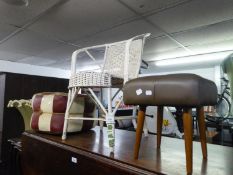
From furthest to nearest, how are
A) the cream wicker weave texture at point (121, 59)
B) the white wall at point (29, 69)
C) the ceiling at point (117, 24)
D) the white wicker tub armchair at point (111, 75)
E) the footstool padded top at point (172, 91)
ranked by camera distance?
the white wall at point (29, 69)
the ceiling at point (117, 24)
the cream wicker weave texture at point (121, 59)
the white wicker tub armchair at point (111, 75)
the footstool padded top at point (172, 91)

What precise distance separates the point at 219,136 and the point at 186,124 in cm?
215

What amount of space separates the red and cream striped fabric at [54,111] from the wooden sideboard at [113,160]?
8 centimetres

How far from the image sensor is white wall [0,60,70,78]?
219 inches

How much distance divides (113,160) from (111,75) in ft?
1.67

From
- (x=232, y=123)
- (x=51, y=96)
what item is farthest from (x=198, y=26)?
(x=51, y=96)

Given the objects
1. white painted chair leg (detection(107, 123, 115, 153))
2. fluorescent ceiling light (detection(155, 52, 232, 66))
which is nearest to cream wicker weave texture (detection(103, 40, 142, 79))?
white painted chair leg (detection(107, 123, 115, 153))

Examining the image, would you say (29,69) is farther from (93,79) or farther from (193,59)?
(93,79)

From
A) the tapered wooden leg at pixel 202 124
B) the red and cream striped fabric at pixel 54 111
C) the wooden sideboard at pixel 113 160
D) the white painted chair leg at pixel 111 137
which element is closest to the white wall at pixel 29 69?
the red and cream striped fabric at pixel 54 111

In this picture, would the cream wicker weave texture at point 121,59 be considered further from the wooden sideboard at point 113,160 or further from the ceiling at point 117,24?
the ceiling at point 117,24

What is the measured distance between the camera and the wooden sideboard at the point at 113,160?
2.71 feet

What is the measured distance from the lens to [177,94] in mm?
782

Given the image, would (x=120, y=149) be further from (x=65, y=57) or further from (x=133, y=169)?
(x=65, y=57)

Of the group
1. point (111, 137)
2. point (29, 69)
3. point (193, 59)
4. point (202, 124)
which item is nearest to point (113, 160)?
point (111, 137)

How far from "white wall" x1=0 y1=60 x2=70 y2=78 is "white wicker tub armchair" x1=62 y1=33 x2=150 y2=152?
16.1 feet
